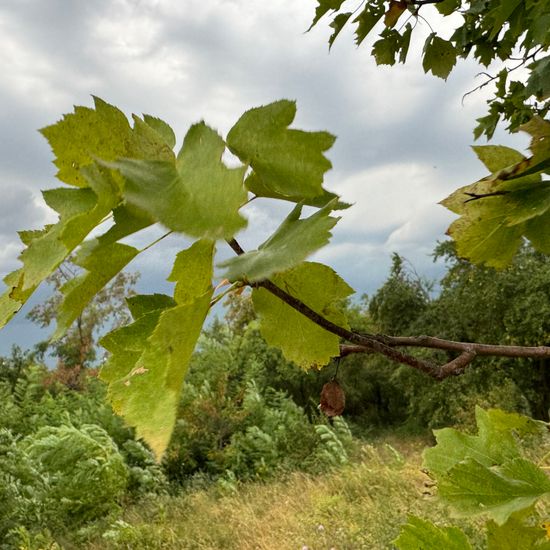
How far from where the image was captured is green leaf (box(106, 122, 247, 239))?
21cm

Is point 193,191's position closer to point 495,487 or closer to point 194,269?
point 194,269

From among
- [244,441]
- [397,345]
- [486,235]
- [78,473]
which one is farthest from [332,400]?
[244,441]

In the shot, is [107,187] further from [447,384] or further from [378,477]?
[447,384]

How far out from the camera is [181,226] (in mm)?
217

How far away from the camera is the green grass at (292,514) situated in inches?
168

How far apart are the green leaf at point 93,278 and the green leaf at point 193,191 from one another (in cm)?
4

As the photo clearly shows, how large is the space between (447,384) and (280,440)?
2.25 meters

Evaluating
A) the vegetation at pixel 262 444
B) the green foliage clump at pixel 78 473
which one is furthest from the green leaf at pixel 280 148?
the green foliage clump at pixel 78 473

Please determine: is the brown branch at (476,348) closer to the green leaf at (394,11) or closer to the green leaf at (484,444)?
the green leaf at (484,444)

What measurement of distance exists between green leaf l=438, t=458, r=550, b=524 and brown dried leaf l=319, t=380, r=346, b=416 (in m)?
0.10

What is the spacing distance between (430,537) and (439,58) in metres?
1.04

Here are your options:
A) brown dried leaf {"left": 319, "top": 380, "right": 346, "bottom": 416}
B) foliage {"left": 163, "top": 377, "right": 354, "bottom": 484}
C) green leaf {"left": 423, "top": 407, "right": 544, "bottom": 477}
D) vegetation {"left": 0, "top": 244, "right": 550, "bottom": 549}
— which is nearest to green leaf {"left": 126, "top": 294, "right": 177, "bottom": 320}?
brown dried leaf {"left": 319, "top": 380, "right": 346, "bottom": 416}

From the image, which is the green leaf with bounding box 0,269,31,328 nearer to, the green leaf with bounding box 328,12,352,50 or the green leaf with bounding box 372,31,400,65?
the green leaf with bounding box 328,12,352,50

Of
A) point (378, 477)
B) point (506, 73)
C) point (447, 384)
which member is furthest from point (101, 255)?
point (447, 384)
